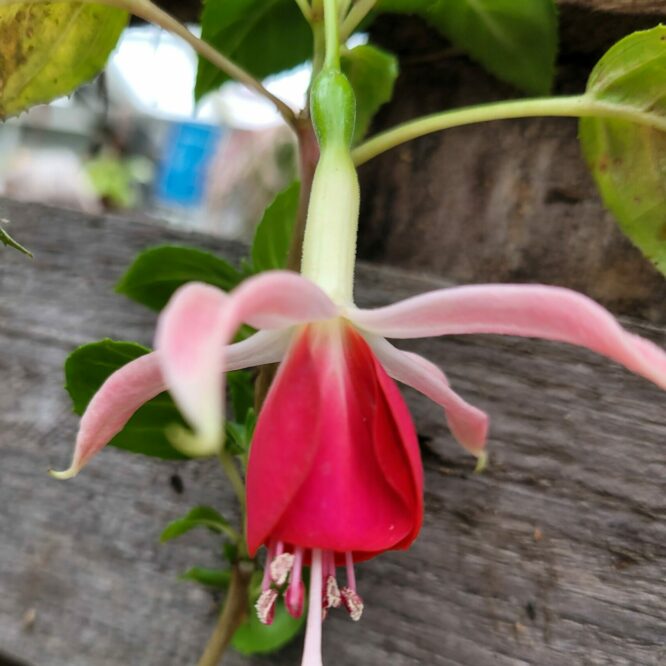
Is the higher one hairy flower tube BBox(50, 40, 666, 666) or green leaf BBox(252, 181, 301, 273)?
green leaf BBox(252, 181, 301, 273)

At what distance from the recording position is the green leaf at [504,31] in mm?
→ 416

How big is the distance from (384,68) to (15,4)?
220 mm

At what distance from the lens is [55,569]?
0.53 metres

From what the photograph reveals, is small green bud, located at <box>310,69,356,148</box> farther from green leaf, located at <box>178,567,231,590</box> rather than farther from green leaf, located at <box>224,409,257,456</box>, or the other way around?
green leaf, located at <box>178,567,231,590</box>

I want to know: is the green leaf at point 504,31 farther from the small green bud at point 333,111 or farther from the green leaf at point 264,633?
the green leaf at point 264,633

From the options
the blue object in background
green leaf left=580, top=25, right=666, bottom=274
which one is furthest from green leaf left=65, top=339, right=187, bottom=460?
the blue object in background

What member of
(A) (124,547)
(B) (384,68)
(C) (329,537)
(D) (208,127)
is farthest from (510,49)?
(D) (208,127)

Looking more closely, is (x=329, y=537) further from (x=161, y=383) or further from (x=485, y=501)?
(x=485, y=501)

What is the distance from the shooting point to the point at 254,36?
442mm

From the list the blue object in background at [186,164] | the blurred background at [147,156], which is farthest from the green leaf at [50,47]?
the blue object in background at [186,164]

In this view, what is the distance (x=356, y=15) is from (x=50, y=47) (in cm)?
17

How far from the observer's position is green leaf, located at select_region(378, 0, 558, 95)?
16.4 inches

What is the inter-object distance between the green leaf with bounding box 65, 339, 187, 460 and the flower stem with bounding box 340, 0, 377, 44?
0.21m

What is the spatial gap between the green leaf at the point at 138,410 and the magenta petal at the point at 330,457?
0.37ft
